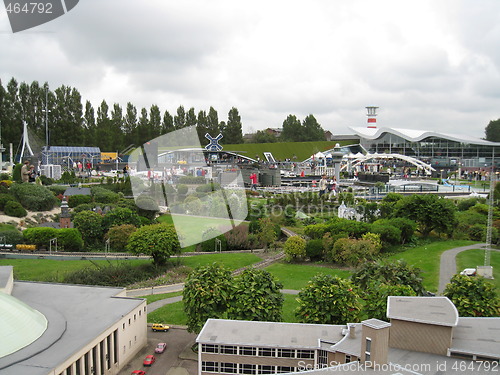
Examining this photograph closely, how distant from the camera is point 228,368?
464 inches

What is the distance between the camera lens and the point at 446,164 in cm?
8031

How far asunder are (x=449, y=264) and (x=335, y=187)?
83.8ft

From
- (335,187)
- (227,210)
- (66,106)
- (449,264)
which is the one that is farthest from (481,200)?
(66,106)

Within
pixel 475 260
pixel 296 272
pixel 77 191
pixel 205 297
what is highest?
pixel 77 191

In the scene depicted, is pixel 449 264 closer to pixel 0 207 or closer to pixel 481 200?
pixel 481 200

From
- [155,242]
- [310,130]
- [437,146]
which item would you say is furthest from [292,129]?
[155,242]

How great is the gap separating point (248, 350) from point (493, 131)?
4273 inches

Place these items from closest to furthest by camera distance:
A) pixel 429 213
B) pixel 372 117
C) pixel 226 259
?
pixel 226 259
pixel 429 213
pixel 372 117

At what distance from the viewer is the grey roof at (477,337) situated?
10141 millimetres

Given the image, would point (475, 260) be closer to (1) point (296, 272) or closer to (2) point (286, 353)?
(1) point (296, 272)

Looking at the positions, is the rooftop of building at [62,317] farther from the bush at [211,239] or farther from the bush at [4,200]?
the bush at [4,200]

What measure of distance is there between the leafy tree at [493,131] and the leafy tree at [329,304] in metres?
103

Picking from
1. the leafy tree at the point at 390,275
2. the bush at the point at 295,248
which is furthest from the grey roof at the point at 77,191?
the leafy tree at the point at 390,275

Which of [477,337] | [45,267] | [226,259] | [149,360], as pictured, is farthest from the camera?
[226,259]
